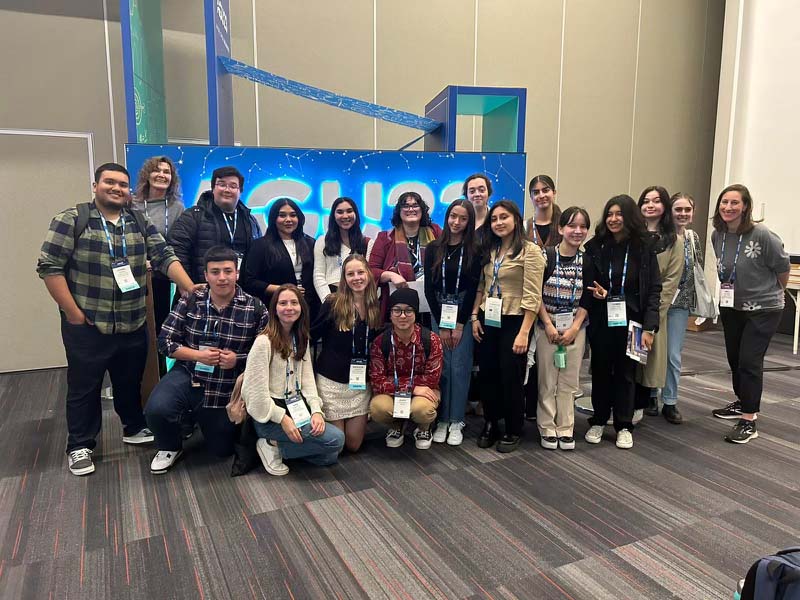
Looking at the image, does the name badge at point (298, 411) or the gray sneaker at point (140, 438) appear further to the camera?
the gray sneaker at point (140, 438)

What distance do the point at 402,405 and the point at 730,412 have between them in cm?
232

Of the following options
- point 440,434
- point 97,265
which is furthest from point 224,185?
point 440,434

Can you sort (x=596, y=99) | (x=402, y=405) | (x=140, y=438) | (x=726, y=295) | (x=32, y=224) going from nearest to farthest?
(x=402, y=405)
(x=140, y=438)
(x=726, y=295)
(x=32, y=224)
(x=596, y=99)

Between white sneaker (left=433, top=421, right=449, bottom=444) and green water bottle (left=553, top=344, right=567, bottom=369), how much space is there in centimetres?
72

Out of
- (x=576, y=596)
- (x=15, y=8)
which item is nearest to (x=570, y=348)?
(x=576, y=596)

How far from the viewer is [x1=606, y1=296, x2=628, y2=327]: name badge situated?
2746 millimetres

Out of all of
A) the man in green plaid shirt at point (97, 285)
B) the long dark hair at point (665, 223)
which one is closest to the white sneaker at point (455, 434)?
the long dark hair at point (665, 223)

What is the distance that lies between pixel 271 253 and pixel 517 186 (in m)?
1.87

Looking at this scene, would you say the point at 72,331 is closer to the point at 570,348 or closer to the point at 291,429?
the point at 291,429

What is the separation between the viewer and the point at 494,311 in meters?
2.71

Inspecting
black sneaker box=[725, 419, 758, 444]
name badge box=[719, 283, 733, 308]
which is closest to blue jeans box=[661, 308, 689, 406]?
name badge box=[719, 283, 733, 308]

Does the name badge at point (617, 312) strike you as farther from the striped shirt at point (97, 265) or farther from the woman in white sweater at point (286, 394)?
the striped shirt at point (97, 265)

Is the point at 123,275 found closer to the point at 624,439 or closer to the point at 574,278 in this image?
the point at 574,278

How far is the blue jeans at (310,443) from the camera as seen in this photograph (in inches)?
99.6
